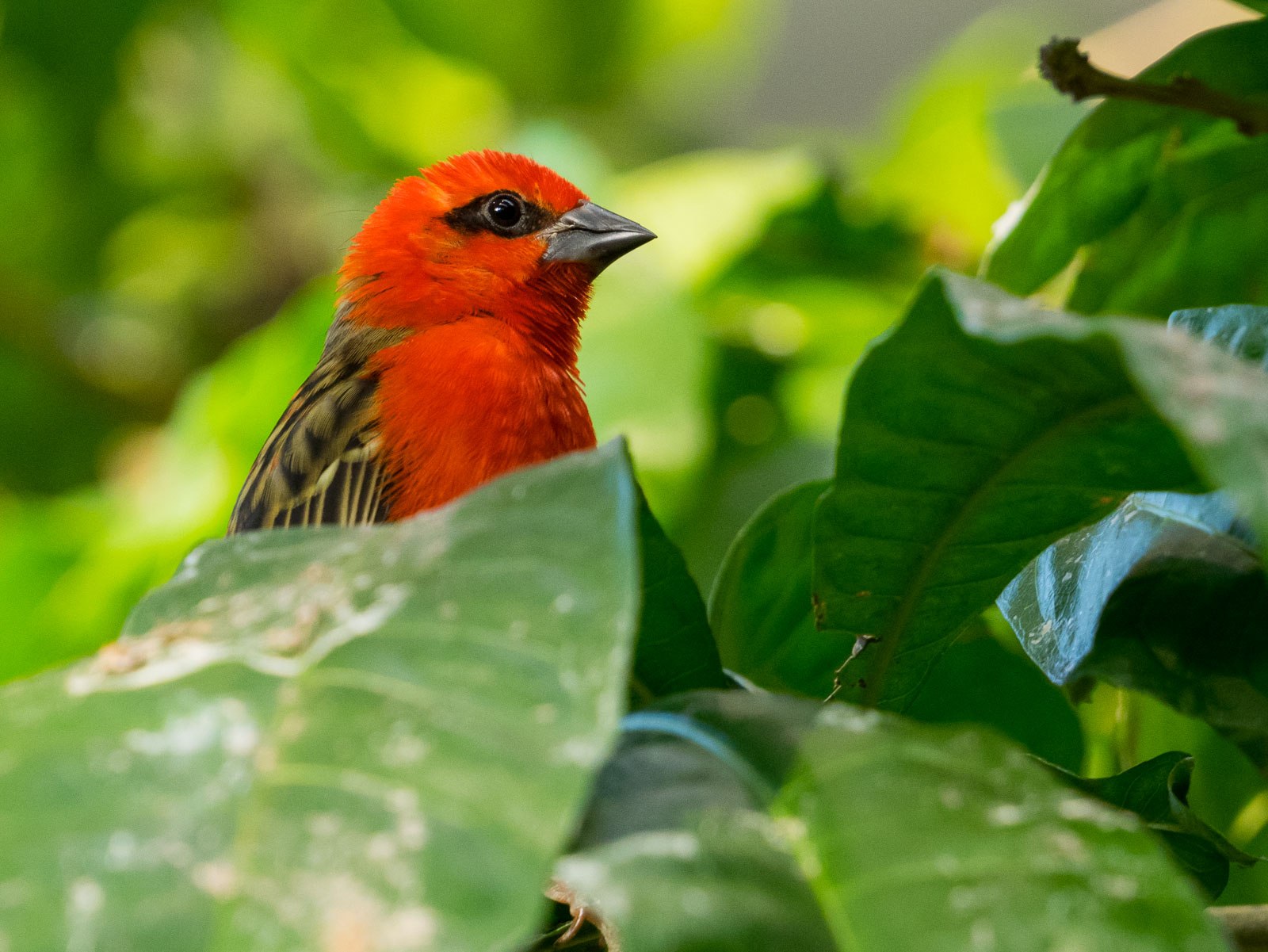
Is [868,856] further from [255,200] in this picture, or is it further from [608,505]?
[255,200]

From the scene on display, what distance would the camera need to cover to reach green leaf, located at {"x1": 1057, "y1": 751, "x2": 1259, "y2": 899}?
0.96 m

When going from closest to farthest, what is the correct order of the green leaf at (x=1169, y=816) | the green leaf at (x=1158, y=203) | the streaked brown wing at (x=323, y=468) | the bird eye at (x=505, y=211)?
the green leaf at (x=1169, y=816)
the green leaf at (x=1158, y=203)
the streaked brown wing at (x=323, y=468)
the bird eye at (x=505, y=211)

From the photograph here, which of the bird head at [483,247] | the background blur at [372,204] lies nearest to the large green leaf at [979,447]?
the background blur at [372,204]

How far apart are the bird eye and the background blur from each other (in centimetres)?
26

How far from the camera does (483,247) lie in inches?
86.4

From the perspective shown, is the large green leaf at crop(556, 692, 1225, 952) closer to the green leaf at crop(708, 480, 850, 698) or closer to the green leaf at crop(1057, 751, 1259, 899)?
the green leaf at crop(1057, 751, 1259, 899)

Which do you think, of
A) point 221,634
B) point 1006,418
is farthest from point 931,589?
point 221,634

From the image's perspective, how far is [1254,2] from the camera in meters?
1.40

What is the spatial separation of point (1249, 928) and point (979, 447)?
33 cm

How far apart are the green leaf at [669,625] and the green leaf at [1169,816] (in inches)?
10.7

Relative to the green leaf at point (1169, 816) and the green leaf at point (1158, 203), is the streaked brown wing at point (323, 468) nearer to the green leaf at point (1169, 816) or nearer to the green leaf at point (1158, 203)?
the green leaf at point (1158, 203)

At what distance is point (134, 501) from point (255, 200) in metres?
1.77

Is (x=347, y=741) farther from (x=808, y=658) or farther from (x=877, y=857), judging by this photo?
(x=808, y=658)

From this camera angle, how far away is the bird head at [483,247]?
2.11 meters
